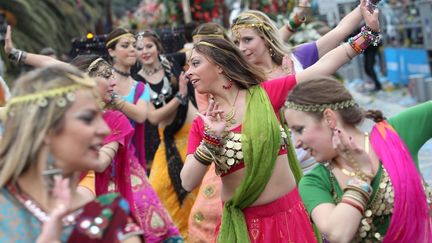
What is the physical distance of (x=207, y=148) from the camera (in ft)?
14.8

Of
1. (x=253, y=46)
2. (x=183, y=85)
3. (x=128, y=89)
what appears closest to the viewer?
(x=253, y=46)

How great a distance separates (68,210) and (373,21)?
8.37 ft

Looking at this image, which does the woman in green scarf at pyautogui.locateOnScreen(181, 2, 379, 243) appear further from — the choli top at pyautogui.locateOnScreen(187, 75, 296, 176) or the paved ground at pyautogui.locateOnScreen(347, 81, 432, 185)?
the paved ground at pyautogui.locateOnScreen(347, 81, 432, 185)

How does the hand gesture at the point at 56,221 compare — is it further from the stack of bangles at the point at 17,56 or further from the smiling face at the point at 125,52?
the smiling face at the point at 125,52

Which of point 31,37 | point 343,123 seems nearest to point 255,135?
point 343,123

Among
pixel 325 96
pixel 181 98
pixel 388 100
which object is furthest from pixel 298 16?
pixel 388 100

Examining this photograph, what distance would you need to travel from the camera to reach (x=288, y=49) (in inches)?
238

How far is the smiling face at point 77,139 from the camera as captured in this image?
2.77 m

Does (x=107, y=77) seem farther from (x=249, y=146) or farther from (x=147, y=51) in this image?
(x=147, y=51)

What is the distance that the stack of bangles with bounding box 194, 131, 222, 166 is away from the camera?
4.44m

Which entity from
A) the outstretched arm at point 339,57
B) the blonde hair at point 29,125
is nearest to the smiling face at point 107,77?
the outstretched arm at point 339,57

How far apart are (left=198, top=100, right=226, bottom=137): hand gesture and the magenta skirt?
2.04 ft

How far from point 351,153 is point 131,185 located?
2162 millimetres

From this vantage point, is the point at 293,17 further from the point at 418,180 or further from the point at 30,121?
the point at 30,121
